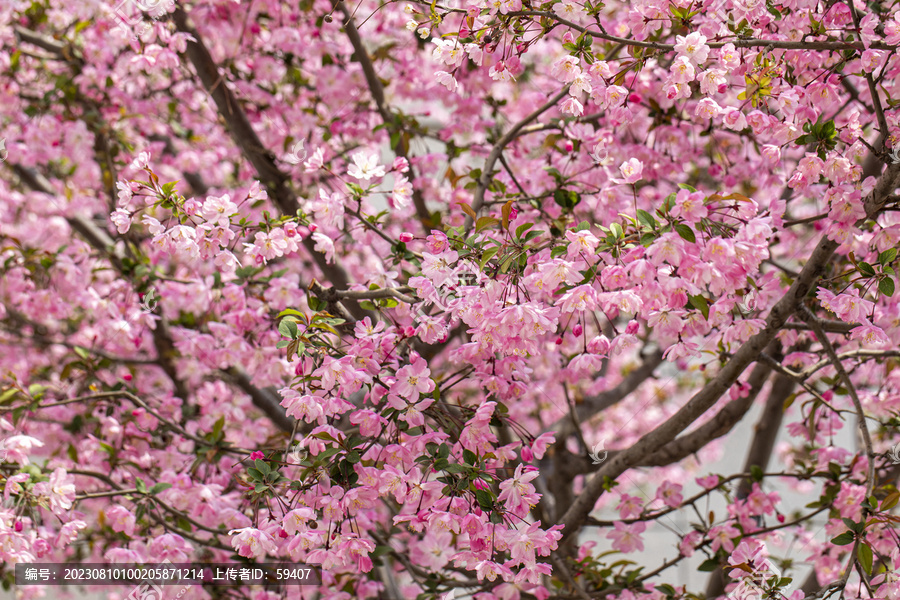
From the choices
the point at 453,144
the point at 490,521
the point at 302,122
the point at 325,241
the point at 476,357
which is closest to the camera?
the point at 490,521

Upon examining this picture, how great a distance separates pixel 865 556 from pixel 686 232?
811mm

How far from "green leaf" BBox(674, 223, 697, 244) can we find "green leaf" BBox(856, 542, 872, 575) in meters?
0.79

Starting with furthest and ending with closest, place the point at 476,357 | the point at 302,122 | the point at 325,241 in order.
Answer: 1. the point at 302,122
2. the point at 325,241
3. the point at 476,357

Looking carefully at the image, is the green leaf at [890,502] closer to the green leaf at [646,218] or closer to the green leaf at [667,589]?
the green leaf at [667,589]

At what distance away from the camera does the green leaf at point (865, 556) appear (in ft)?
4.77

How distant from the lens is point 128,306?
2.47 metres

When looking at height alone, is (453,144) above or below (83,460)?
above

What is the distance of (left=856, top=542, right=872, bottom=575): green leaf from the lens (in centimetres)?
145

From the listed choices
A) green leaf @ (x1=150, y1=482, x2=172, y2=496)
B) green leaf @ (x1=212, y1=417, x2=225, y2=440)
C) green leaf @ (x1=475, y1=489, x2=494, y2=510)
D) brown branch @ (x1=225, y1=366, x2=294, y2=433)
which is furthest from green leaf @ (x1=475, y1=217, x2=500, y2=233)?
brown branch @ (x1=225, y1=366, x2=294, y2=433)

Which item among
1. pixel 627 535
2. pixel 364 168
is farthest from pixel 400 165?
pixel 627 535

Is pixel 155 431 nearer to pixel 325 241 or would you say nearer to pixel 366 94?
pixel 325 241

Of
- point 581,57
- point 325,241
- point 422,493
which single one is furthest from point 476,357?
point 581,57

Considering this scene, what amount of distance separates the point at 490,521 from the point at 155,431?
4.17 ft

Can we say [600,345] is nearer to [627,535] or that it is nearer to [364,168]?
[364,168]
